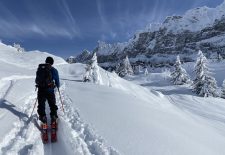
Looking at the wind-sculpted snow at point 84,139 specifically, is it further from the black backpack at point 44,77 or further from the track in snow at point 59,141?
the black backpack at point 44,77

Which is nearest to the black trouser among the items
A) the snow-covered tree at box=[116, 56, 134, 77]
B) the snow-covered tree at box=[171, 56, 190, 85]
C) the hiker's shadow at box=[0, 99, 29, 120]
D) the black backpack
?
the black backpack

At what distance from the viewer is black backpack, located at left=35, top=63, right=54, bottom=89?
948 cm

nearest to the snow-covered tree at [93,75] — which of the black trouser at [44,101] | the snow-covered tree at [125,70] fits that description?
the black trouser at [44,101]

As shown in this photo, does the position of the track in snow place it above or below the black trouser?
below

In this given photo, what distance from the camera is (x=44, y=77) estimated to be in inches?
375

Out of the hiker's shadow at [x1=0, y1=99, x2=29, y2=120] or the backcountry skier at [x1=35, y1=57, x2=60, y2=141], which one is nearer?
the backcountry skier at [x1=35, y1=57, x2=60, y2=141]

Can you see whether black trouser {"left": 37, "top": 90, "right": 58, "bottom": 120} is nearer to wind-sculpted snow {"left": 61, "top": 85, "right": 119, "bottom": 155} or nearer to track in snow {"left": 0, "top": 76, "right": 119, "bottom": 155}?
track in snow {"left": 0, "top": 76, "right": 119, "bottom": 155}

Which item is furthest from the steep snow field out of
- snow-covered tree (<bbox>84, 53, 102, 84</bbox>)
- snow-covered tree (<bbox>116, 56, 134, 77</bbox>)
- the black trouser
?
snow-covered tree (<bbox>116, 56, 134, 77</bbox>)

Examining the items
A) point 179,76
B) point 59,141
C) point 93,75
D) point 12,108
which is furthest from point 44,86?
point 179,76

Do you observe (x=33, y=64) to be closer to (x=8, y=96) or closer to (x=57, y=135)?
(x=8, y=96)

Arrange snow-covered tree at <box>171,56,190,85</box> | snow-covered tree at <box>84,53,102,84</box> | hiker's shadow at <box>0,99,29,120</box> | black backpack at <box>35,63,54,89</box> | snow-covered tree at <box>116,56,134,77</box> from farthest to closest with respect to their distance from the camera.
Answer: snow-covered tree at <box>116,56,134,77</box>, snow-covered tree at <box>171,56,190,85</box>, snow-covered tree at <box>84,53,102,84</box>, hiker's shadow at <box>0,99,29,120</box>, black backpack at <box>35,63,54,89</box>

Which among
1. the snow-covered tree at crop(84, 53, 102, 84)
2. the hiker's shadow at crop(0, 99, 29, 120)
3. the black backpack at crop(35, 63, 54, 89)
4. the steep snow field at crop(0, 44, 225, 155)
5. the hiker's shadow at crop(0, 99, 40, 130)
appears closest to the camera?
the steep snow field at crop(0, 44, 225, 155)

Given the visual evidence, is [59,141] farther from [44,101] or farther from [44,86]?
[44,86]

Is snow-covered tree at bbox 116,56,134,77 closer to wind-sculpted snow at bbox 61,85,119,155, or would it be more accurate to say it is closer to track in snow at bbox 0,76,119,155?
wind-sculpted snow at bbox 61,85,119,155
